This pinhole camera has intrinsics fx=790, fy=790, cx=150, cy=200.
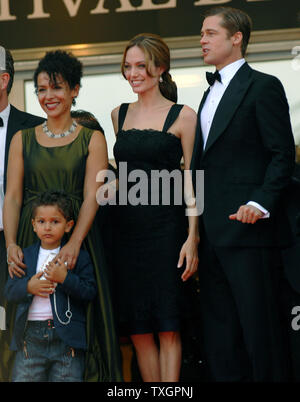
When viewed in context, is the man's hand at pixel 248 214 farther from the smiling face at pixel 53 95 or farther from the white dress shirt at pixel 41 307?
the smiling face at pixel 53 95

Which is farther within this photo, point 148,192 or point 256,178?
point 148,192

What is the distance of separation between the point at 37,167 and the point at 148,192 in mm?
535

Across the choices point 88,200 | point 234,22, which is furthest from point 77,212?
point 234,22

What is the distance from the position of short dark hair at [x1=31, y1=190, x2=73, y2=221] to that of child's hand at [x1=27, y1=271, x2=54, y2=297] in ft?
0.97

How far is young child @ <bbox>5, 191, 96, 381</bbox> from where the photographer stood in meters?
3.52

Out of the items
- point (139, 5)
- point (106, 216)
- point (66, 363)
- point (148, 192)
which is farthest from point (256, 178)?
point (139, 5)

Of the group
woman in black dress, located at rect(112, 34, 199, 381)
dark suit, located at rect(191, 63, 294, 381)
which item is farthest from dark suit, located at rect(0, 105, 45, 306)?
dark suit, located at rect(191, 63, 294, 381)

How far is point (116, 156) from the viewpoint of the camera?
3.80 metres

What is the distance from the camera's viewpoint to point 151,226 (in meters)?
3.76

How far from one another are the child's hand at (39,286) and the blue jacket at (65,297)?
0.03 metres

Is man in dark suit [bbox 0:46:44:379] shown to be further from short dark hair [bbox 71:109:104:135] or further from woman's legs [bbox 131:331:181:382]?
Answer: woman's legs [bbox 131:331:181:382]

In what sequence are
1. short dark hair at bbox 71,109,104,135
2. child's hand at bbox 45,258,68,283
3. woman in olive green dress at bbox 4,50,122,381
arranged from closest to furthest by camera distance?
child's hand at bbox 45,258,68,283 → woman in olive green dress at bbox 4,50,122,381 → short dark hair at bbox 71,109,104,135

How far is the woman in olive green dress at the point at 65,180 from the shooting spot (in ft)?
11.9

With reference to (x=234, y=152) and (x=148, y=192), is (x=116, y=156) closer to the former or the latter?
(x=148, y=192)
